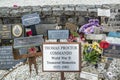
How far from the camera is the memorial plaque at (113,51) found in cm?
635

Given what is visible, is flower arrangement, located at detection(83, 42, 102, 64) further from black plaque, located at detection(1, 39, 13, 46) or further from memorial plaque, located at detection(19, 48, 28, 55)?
black plaque, located at detection(1, 39, 13, 46)

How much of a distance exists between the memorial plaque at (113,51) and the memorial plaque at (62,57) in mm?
712

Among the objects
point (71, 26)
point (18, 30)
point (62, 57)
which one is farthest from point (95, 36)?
point (62, 57)

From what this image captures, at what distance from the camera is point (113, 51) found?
6379mm

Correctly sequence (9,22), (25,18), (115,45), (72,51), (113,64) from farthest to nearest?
(9,22), (25,18), (113,64), (115,45), (72,51)

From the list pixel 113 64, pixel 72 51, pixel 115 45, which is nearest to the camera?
pixel 72 51

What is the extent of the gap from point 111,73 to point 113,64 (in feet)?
1.34

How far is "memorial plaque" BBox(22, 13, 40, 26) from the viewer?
7609 mm

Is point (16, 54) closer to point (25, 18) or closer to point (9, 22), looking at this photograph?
point (25, 18)

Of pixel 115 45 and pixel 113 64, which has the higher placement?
pixel 115 45

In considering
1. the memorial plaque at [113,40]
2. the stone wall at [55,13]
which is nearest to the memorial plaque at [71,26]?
the stone wall at [55,13]

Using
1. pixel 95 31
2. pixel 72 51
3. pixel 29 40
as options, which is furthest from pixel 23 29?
pixel 72 51

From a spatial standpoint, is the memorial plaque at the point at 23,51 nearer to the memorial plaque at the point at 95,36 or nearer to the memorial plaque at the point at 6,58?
the memorial plaque at the point at 6,58

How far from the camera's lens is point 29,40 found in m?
6.95
